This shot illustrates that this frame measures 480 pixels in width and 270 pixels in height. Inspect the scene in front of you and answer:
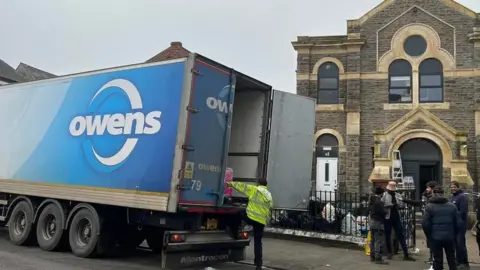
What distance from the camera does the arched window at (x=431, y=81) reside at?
70.5ft

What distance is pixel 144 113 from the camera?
8.14 metres

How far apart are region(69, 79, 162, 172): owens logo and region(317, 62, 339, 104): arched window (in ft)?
49.4

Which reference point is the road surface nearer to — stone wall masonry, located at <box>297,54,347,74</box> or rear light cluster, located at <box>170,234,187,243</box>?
rear light cluster, located at <box>170,234,187,243</box>

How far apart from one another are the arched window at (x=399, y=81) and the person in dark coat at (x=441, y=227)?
574 inches

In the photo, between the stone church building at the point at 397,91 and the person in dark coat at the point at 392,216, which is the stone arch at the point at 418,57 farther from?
the person in dark coat at the point at 392,216

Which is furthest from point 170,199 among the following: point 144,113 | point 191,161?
point 144,113

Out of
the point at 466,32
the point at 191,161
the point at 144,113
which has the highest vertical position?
the point at 466,32

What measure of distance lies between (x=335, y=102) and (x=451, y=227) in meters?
15.2

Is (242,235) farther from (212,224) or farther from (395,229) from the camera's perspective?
(395,229)

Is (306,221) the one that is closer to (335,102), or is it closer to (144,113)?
(144,113)

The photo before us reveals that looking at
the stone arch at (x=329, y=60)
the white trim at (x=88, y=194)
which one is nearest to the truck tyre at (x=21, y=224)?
the white trim at (x=88, y=194)

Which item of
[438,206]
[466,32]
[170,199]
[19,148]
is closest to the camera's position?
[170,199]

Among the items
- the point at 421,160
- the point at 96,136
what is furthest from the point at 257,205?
the point at 421,160

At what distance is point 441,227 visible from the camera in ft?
25.4
